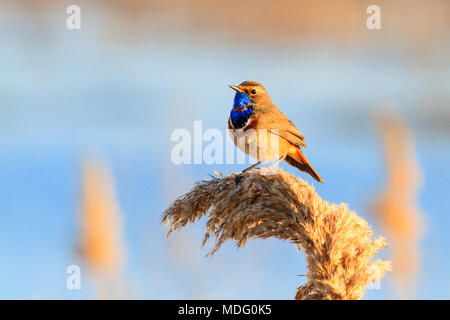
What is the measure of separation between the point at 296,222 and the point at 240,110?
6.59 ft

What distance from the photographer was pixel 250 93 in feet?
14.9

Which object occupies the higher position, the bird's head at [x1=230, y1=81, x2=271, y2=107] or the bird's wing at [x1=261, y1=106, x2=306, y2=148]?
the bird's head at [x1=230, y1=81, x2=271, y2=107]

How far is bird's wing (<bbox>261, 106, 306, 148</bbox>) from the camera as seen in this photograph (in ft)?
14.3

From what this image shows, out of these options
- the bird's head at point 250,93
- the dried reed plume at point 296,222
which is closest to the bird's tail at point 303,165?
the bird's head at point 250,93

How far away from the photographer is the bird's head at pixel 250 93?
445cm

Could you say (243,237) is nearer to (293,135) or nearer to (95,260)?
(95,260)

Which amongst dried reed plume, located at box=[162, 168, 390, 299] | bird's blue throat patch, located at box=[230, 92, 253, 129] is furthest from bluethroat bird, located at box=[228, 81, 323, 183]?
dried reed plume, located at box=[162, 168, 390, 299]

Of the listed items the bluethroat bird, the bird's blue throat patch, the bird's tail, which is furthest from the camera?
the bird's tail

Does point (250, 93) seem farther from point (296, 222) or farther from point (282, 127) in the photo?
point (296, 222)

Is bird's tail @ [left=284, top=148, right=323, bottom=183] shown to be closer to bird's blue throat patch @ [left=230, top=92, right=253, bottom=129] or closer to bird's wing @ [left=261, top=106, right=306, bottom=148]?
bird's wing @ [left=261, top=106, right=306, bottom=148]

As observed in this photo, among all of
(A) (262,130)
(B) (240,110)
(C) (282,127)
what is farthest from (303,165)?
(B) (240,110)

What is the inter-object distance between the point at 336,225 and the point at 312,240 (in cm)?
12

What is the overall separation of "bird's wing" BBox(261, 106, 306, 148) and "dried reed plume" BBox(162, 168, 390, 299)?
156 cm
